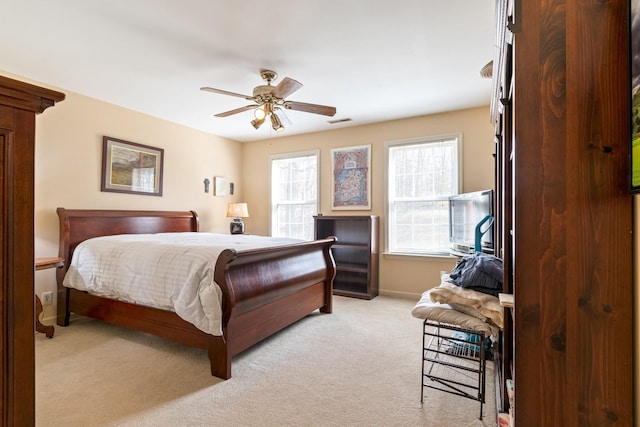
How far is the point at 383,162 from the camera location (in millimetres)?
4570

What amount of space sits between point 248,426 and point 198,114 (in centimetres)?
381

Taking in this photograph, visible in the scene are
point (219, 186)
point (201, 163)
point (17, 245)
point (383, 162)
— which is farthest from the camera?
point (219, 186)

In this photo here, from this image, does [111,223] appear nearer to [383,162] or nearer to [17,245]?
[17,245]

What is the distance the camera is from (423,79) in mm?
3160

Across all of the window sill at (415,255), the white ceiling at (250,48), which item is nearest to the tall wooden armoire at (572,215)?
→ the white ceiling at (250,48)

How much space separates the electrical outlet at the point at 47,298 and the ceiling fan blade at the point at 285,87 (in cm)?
313

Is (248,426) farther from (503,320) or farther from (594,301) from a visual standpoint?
(594,301)

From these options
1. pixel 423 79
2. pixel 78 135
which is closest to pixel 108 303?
pixel 78 135

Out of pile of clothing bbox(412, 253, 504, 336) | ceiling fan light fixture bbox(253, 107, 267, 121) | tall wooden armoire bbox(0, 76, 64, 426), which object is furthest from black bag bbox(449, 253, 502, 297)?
ceiling fan light fixture bbox(253, 107, 267, 121)

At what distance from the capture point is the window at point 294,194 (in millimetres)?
5238

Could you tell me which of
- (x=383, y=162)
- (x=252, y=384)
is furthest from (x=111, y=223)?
(x=383, y=162)

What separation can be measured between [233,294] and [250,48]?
6.48 ft

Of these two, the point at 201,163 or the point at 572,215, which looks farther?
the point at 201,163

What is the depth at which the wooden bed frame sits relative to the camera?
2.23m
